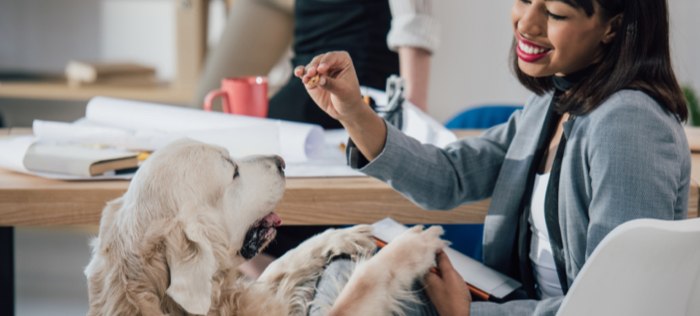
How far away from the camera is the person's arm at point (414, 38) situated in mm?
2021

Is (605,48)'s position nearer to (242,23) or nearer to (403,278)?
(403,278)

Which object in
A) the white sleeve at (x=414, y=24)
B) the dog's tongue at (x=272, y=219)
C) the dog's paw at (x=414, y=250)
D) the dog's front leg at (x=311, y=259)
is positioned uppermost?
the white sleeve at (x=414, y=24)

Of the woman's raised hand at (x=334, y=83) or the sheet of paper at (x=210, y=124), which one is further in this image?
the sheet of paper at (x=210, y=124)

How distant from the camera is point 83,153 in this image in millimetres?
1460

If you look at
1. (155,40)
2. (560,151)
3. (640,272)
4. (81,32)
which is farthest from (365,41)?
(81,32)

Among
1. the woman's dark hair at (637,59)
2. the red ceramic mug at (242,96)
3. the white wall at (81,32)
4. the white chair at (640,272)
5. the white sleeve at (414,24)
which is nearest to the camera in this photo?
the white chair at (640,272)

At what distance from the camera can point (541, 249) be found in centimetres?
137

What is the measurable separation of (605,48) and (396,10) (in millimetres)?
826

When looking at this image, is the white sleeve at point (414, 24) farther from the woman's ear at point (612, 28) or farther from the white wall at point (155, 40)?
the white wall at point (155, 40)

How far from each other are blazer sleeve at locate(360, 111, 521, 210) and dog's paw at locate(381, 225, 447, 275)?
0.28ft

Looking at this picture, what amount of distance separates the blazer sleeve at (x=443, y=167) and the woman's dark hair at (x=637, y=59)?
0.93 feet

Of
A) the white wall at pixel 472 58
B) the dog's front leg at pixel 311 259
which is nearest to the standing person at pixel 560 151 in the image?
the dog's front leg at pixel 311 259

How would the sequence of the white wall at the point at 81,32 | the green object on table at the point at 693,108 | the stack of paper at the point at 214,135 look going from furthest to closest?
the white wall at the point at 81,32 < the green object on table at the point at 693,108 < the stack of paper at the point at 214,135

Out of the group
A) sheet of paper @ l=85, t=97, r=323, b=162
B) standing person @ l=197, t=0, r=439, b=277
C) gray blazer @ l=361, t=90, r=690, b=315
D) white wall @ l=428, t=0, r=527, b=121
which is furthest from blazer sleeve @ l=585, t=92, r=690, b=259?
white wall @ l=428, t=0, r=527, b=121
